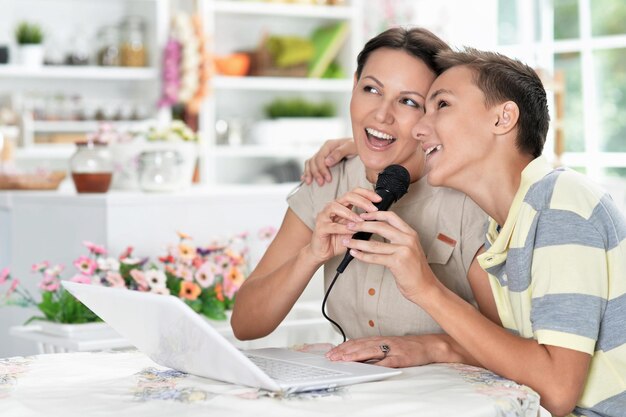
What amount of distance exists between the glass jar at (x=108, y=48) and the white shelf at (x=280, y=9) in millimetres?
592

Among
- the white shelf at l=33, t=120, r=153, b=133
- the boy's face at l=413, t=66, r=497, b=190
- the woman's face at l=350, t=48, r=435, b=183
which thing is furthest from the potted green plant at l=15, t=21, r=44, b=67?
the boy's face at l=413, t=66, r=497, b=190

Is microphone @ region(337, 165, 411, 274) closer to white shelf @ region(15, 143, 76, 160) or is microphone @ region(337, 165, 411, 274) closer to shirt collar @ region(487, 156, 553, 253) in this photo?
shirt collar @ region(487, 156, 553, 253)

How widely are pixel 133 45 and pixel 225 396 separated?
4.46 metres

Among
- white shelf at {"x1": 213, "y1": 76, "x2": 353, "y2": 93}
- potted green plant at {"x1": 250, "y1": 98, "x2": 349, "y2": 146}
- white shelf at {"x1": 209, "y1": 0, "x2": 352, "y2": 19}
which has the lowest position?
potted green plant at {"x1": 250, "y1": 98, "x2": 349, "y2": 146}

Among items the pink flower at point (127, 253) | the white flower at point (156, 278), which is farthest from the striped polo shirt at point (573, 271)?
the pink flower at point (127, 253)

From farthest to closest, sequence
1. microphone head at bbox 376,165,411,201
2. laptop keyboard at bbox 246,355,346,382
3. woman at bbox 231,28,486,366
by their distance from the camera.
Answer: woman at bbox 231,28,486,366 < microphone head at bbox 376,165,411,201 < laptop keyboard at bbox 246,355,346,382

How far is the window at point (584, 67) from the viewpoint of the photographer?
18.2ft

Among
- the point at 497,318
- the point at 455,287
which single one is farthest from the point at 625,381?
the point at 455,287

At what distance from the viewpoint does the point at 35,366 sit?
171 cm

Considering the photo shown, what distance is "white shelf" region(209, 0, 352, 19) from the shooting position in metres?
5.92

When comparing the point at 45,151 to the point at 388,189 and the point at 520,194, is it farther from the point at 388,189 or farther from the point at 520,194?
the point at 520,194

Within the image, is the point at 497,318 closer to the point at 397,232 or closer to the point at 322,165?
the point at 397,232

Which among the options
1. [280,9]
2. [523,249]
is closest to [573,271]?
[523,249]

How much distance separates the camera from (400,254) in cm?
164
